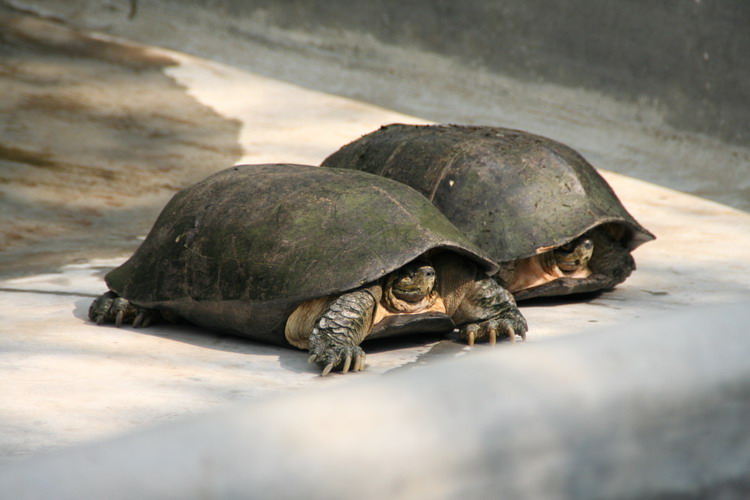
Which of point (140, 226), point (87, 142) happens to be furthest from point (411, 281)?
point (87, 142)

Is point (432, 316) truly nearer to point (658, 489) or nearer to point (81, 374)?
point (81, 374)

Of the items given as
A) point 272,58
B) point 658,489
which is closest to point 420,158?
point 658,489

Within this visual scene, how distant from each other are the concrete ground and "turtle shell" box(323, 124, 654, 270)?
354 millimetres

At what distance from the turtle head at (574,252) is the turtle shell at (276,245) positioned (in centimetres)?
75

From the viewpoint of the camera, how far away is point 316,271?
322cm

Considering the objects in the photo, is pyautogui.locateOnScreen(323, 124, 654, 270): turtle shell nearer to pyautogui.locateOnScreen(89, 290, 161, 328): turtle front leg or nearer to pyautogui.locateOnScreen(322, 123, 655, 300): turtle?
pyautogui.locateOnScreen(322, 123, 655, 300): turtle

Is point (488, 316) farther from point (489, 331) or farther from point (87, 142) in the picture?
point (87, 142)

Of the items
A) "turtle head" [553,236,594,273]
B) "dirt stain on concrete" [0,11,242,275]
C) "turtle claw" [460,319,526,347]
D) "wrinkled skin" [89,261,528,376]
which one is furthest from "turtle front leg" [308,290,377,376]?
"dirt stain on concrete" [0,11,242,275]

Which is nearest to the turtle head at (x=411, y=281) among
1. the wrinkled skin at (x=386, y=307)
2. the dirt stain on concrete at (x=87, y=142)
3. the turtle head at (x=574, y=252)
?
the wrinkled skin at (x=386, y=307)

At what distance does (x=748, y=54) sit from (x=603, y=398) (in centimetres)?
724

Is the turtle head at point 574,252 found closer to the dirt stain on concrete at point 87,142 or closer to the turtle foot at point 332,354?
the turtle foot at point 332,354

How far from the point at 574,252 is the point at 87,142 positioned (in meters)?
4.72

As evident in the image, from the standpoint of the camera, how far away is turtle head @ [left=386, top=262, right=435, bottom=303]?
11.0 ft

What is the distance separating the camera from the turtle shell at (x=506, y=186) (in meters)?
4.09
